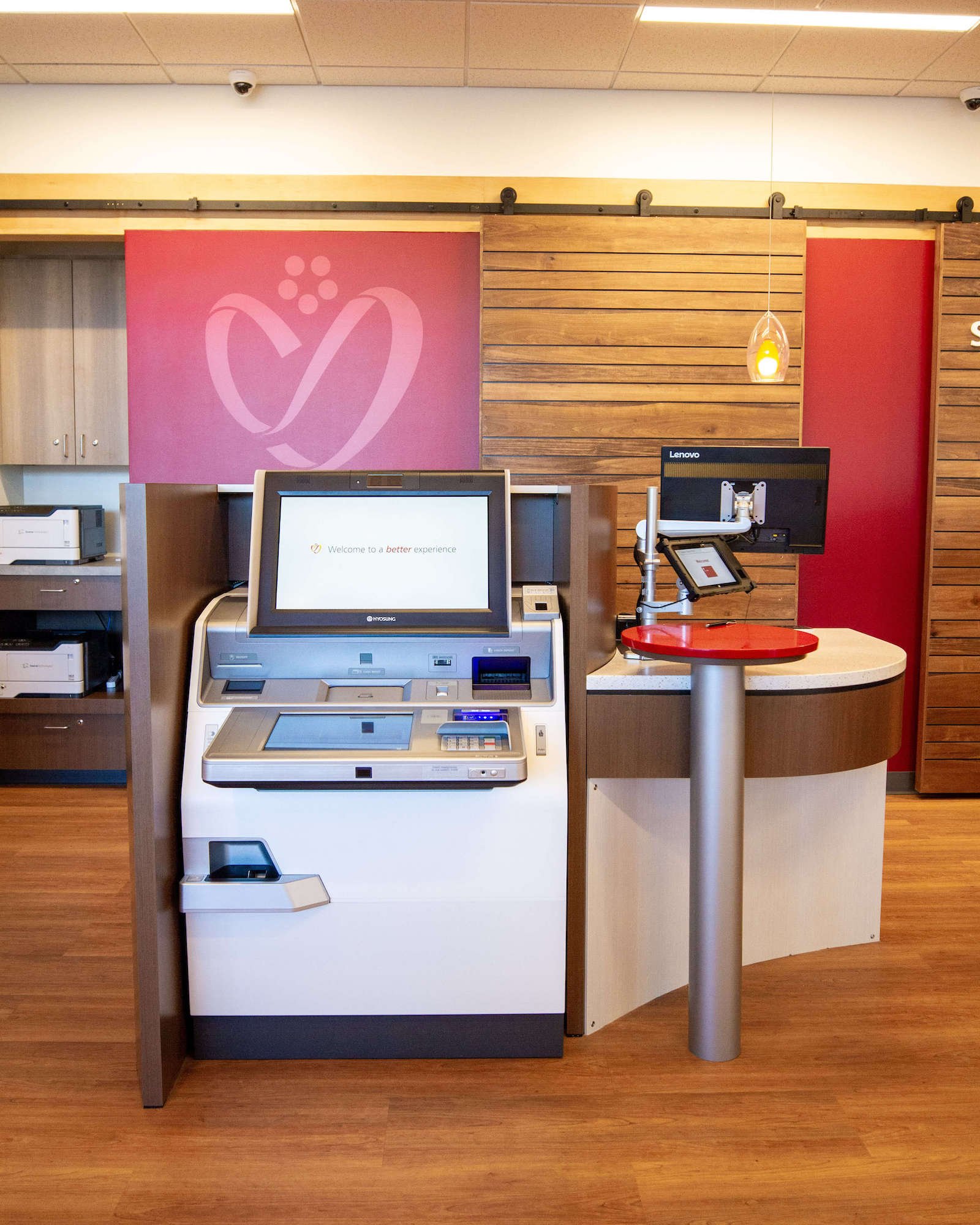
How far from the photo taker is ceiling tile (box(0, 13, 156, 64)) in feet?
13.4

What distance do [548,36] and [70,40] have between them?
205 cm

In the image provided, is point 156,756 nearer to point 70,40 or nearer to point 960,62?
point 70,40

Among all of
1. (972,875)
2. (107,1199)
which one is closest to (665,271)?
(972,875)

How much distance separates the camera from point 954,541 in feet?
15.8

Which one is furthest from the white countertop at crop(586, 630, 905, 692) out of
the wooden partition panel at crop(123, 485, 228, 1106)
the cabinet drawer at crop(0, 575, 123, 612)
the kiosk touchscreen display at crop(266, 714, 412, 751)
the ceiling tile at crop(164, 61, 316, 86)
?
the ceiling tile at crop(164, 61, 316, 86)

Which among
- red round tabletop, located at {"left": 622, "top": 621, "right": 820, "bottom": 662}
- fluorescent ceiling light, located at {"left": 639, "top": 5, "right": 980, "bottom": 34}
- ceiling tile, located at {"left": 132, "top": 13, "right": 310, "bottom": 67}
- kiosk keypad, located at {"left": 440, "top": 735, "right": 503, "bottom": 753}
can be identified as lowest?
kiosk keypad, located at {"left": 440, "top": 735, "right": 503, "bottom": 753}

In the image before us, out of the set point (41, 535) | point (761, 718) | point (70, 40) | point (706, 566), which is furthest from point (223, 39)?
point (761, 718)

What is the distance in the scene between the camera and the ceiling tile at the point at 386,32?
12.9ft

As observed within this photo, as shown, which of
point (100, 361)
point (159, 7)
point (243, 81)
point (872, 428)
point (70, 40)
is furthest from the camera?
point (100, 361)

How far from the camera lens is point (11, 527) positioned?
4684 mm

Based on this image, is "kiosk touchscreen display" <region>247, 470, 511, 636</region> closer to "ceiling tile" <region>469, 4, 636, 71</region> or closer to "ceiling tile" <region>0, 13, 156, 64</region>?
"ceiling tile" <region>469, 4, 636, 71</region>

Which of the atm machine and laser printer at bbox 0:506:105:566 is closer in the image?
the atm machine

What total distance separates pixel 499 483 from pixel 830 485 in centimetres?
285

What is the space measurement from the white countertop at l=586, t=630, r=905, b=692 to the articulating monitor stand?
0.10 m
